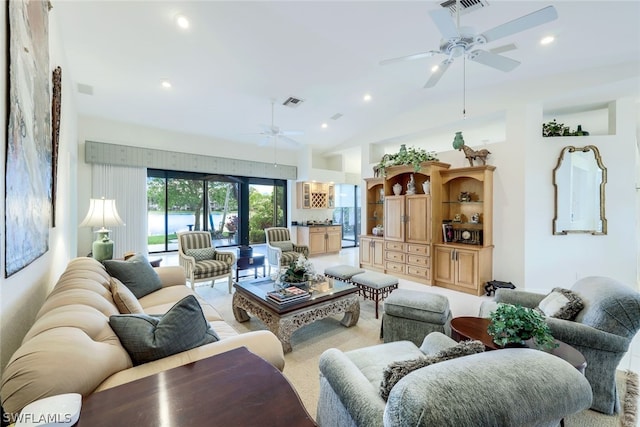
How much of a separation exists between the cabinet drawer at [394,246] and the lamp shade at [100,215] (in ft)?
15.1

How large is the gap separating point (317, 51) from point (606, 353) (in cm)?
435

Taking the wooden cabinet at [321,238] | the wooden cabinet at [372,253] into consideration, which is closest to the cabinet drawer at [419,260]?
the wooden cabinet at [372,253]

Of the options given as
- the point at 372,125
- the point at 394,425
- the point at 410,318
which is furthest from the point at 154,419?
the point at 372,125

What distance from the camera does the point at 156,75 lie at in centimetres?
403

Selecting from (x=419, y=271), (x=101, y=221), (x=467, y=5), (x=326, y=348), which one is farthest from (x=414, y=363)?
(x=419, y=271)

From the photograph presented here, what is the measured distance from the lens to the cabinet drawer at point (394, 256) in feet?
17.5

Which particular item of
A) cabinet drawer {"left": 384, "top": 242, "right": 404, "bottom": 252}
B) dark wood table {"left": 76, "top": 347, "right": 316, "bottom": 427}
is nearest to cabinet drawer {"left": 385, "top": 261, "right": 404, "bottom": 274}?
cabinet drawer {"left": 384, "top": 242, "right": 404, "bottom": 252}

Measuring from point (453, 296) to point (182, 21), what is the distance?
17.5ft

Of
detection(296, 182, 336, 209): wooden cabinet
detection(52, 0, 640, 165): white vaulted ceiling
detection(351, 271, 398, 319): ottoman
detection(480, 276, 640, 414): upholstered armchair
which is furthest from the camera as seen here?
detection(296, 182, 336, 209): wooden cabinet

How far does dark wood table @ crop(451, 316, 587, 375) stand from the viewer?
1.63 metres

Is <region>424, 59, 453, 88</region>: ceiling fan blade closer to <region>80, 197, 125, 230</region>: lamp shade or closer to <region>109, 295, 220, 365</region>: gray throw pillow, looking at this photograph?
<region>109, 295, 220, 365</region>: gray throw pillow

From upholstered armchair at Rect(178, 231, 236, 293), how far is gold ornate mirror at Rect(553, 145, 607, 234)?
541 centimetres

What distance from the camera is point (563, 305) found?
2045mm

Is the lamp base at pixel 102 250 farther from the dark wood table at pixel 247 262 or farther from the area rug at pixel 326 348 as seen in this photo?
the dark wood table at pixel 247 262
